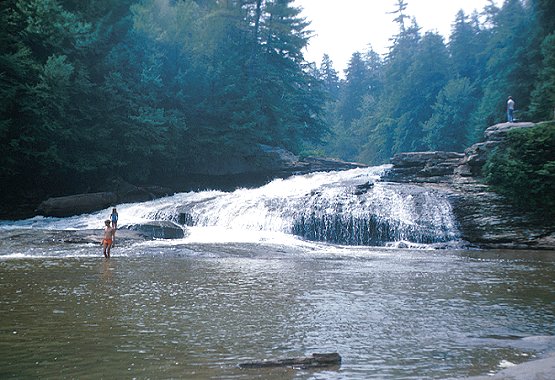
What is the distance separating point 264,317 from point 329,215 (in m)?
13.7

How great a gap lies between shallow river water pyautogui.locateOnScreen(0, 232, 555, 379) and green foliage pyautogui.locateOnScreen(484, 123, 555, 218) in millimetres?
6522

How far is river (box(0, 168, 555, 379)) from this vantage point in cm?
520

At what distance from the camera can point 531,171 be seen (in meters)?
19.2

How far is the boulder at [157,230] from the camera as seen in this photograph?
19.0 m

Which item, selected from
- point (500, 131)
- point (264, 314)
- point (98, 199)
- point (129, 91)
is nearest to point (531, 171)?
point (500, 131)

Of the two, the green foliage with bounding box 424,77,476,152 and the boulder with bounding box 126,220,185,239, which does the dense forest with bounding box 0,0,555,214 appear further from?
the boulder with bounding box 126,220,185,239

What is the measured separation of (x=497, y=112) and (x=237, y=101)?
20158 mm

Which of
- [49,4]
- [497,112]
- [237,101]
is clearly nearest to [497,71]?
[497,112]

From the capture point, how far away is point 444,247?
1862 cm

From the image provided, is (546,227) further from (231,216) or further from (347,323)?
(347,323)

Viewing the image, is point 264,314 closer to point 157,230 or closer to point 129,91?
point 157,230

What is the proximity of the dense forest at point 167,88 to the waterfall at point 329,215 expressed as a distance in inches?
231

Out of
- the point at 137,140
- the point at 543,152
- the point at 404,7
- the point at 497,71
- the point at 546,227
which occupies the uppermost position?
the point at 404,7

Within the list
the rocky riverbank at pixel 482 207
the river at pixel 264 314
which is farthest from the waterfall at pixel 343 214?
the river at pixel 264 314
